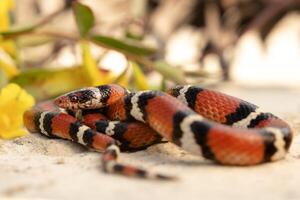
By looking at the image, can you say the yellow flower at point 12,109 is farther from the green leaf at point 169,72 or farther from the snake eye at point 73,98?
the green leaf at point 169,72

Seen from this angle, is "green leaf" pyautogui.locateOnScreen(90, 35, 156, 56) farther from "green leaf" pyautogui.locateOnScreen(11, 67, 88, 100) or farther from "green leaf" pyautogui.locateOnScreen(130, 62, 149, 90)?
"green leaf" pyautogui.locateOnScreen(11, 67, 88, 100)

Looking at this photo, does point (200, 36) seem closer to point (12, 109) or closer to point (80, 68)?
point (80, 68)

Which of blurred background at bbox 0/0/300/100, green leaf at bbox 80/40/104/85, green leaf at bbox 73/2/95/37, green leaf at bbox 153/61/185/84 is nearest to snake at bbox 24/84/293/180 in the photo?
green leaf at bbox 80/40/104/85

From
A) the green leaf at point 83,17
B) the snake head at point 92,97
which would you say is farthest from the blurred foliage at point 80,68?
the snake head at point 92,97

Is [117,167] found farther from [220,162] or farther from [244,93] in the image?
[244,93]

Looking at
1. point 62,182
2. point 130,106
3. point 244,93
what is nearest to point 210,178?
point 62,182
